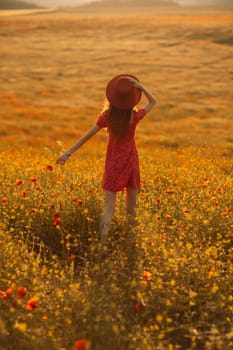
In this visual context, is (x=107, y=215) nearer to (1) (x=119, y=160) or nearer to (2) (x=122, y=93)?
(1) (x=119, y=160)

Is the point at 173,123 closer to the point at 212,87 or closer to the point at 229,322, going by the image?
the point at 212,87

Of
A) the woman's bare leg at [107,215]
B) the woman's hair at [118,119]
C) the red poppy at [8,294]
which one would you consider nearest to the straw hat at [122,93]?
the woman's hair at [118,119]

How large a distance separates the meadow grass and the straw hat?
38.9 inches

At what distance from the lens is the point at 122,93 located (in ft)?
17.8

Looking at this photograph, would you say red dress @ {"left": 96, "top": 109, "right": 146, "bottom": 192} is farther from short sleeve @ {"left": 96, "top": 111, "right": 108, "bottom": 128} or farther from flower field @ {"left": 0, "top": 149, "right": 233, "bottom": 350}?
flower field @ {"left": 0, "top": 149, "right": 233, "bottom": 350}

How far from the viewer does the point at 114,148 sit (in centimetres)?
573

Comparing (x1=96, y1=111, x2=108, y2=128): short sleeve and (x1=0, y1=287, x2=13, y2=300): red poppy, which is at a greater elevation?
(x1=96, y1=111, x2=108, y2=128): short sleeve

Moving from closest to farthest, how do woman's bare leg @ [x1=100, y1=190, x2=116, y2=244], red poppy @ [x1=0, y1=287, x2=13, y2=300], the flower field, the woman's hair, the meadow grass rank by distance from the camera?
red poppy @ [x1=0, y1=287, x2=13, y2=300], the flower field, the meadow grass, woman's bare leg @ [x1=100, y1=190, x2=116, y2=244], the woman's hair

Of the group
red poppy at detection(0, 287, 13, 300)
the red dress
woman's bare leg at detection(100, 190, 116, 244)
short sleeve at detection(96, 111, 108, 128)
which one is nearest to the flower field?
red poppy at detection(0, 287, 13, 300)

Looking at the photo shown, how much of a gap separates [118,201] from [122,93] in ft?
5.25

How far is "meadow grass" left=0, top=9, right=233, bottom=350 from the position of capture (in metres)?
3.89

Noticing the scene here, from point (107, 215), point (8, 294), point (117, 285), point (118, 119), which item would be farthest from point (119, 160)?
point (8, 294)

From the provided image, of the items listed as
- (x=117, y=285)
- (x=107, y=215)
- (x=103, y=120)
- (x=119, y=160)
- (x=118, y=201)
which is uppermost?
(x=103, y=120)

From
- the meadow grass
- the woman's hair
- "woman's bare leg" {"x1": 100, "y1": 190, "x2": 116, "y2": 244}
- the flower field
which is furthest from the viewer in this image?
the woman's hair
